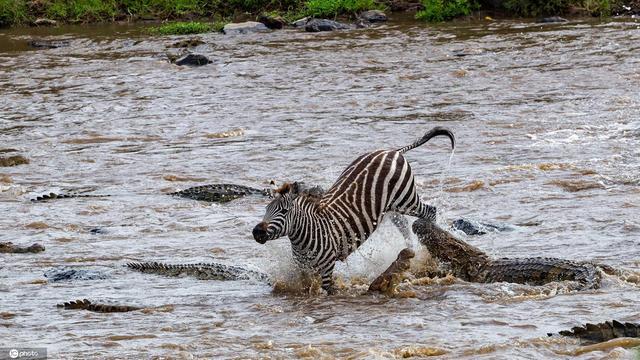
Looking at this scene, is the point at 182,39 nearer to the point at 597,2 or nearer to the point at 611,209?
the point at 597,2

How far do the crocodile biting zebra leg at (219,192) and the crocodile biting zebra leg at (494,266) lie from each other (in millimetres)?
3731

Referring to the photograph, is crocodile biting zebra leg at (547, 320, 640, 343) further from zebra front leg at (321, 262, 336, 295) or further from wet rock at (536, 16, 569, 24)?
wet rock at (536, 16, 569, 24)


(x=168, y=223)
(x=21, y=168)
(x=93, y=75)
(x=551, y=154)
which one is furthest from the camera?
(x=93, y=75)

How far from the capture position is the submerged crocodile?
13117mm

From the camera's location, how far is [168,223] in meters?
12.3

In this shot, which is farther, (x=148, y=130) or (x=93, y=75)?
(x=93, y=75)

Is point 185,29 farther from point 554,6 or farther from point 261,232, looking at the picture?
point 261,232

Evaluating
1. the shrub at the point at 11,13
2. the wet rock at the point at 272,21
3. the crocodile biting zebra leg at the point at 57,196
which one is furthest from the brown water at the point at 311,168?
the shrub at the point at 11,13

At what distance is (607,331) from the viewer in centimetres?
709

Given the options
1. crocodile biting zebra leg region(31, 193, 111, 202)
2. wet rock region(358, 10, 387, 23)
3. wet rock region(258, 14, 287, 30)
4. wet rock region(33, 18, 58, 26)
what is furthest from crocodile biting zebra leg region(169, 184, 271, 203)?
wet rock region(33, 18, 58, 26)

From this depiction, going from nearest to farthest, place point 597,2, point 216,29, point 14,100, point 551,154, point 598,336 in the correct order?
point 598,336 → point 551,154 → point 14,100 → point 597,2 → point 216,29

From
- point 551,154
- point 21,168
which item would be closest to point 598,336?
point 551,154

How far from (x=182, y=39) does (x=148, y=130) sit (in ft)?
35.3

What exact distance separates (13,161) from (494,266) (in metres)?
8.94
